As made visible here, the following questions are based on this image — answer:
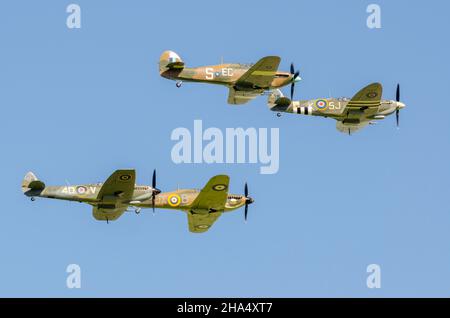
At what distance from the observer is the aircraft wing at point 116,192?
66.2m

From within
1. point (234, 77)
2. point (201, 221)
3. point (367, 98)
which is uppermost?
point (234, 77)

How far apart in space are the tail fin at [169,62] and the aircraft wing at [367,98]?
977 centimetres

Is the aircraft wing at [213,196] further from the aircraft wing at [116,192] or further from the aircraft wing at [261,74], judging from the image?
the aircraft wing at [261,74]

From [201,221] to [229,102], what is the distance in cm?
714

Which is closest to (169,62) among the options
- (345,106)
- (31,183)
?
(345,106)

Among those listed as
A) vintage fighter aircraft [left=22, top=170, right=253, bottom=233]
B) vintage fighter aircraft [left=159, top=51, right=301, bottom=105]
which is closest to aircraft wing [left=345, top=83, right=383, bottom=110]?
vintage fighter aircraft [left=159, top=51, right=301, bottom=105]

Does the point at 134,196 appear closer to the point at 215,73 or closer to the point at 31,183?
the point at 31,183

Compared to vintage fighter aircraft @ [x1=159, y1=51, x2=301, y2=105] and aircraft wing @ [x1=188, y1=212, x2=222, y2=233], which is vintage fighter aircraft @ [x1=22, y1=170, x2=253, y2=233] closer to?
aircraft wing @ [x1=188, y1=212, x2=222, y2=233]

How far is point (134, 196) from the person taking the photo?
2670 inches

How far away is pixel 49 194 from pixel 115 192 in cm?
339
